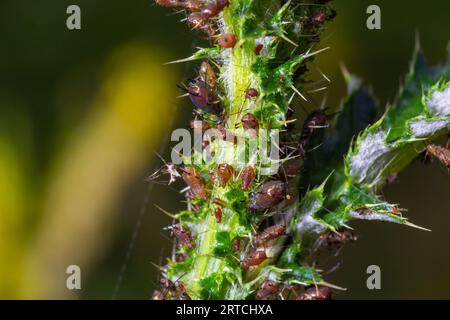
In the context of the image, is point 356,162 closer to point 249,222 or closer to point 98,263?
point 249,222

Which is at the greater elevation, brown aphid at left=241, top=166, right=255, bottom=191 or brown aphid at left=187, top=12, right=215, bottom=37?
brown aphid at left=187, top=12, right=215, bottom=37

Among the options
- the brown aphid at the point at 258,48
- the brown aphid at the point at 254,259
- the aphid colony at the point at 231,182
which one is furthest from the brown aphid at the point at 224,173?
the brown aphid at the point at 258,48

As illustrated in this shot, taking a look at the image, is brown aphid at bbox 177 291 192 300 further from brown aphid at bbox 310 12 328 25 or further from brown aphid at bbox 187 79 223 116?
brown aphid at bbox 310 12 328 25

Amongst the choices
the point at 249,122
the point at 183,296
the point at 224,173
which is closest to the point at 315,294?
the point at 183,296

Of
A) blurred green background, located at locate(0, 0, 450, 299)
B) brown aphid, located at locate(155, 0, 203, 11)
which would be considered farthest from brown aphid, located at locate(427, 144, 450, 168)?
blurred green background, located at locate(0, 0, 450, 299)

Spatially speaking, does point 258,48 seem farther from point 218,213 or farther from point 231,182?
point 218,213

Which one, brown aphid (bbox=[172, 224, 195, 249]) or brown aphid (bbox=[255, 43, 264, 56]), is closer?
brown aphid (bbox=[255, 43, 264, 56])
